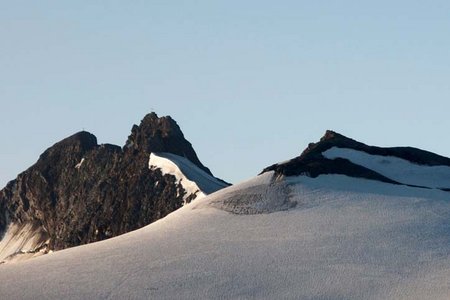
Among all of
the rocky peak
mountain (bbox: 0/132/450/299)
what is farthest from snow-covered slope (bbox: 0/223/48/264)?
mountain (bbox: 0/132/450/299)

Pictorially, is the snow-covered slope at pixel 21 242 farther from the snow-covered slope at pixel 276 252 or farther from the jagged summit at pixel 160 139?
the snow-covered slope at pixel 276 252

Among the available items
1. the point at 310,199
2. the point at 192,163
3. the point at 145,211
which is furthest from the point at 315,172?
the point at 192,163

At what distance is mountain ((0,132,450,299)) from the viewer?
8481 cm

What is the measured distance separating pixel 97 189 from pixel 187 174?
677 inches

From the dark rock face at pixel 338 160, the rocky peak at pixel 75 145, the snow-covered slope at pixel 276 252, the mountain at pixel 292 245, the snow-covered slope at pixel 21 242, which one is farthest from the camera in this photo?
the rocky peak at pixel 75 145

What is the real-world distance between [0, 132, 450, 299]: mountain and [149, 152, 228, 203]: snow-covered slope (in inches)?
454

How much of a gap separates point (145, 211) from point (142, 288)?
5067cm

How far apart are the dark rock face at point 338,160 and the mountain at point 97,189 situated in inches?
421

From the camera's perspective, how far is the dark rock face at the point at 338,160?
11506cm

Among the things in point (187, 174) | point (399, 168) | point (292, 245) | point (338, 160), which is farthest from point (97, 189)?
point (292, 245)

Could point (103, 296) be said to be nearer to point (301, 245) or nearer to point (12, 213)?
point (301, 245)

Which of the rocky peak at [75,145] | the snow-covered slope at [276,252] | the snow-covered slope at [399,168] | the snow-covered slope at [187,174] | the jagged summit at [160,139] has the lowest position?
the snow-covered slope at [276,252]

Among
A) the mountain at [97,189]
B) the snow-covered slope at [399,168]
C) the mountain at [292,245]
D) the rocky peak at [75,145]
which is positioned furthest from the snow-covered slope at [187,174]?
the rocky peak at [75,145]

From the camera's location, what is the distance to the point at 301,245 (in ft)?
314
